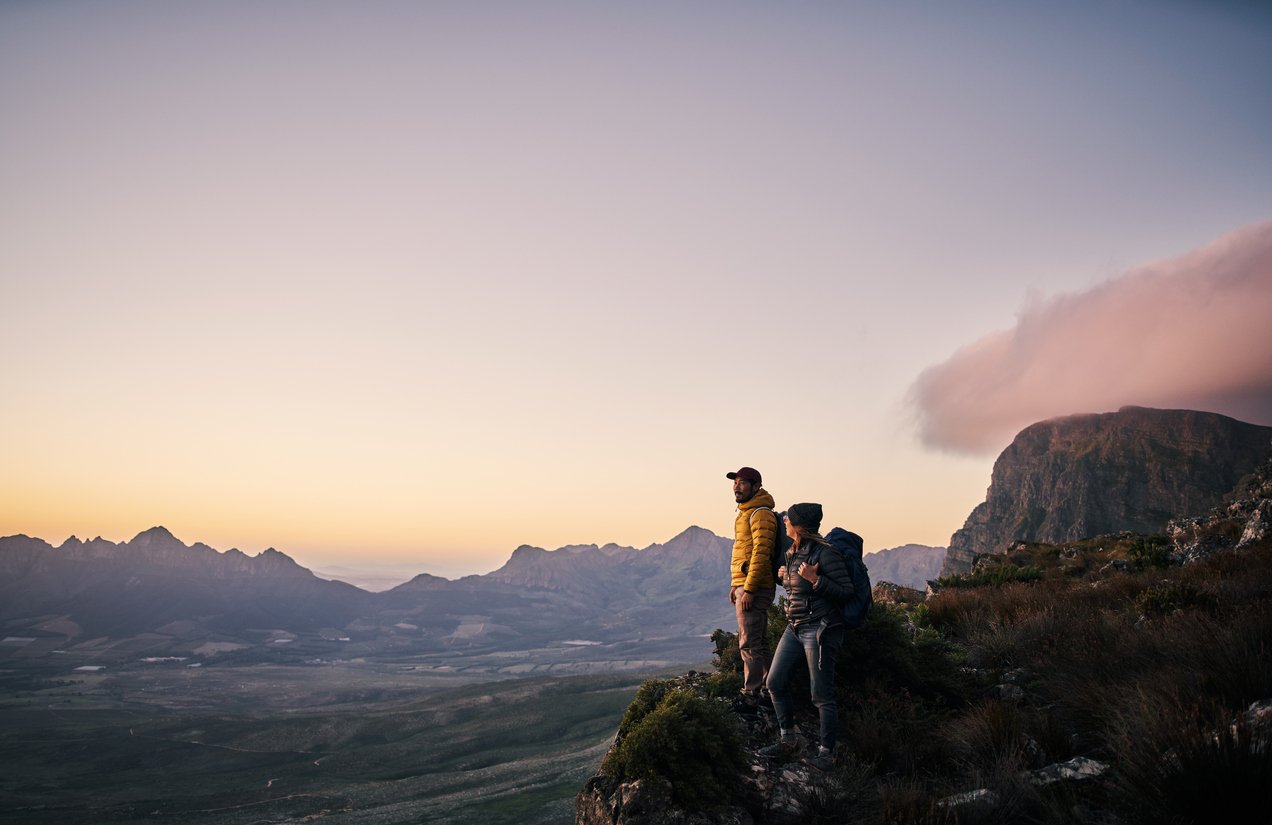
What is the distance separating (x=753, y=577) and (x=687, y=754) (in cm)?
257

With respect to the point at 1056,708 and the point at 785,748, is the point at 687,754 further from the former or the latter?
the point at 1056,708

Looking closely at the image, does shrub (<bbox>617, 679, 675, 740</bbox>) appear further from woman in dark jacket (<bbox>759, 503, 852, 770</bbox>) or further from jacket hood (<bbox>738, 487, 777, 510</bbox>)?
jacket hood (<bbox>738, 487, 777, 510</bbox>)

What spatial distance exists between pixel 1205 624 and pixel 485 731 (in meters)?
119

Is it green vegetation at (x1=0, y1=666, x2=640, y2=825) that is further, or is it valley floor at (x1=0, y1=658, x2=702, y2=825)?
green vegetation at (x1=0, y1=666, x2=640, y2=825)

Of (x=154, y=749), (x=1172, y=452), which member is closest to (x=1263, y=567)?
(x=154, y=749)

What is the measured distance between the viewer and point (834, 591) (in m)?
7.45

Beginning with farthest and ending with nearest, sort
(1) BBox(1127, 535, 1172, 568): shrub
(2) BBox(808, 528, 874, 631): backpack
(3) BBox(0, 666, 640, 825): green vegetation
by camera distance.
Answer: (3) BBox(0, 666, 640, 825): green vegetation
(1) BBox(1127, 535, 1172, 568): shrub
(2) BBox(808, 528, 874, 631): backpack

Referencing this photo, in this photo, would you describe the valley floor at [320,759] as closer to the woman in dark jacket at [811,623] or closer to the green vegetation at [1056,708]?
the green vegetation at [1056,708]

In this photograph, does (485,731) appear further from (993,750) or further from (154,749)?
(993,750)

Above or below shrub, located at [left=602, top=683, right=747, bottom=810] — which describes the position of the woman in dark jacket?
above

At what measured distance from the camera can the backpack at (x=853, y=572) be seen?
7465 millimetres

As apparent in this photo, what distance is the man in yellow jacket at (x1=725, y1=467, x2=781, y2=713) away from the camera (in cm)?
872

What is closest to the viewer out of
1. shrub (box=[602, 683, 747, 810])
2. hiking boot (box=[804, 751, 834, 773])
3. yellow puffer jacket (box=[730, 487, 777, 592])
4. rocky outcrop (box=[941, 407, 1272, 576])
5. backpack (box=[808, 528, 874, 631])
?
shrub (box=[602, 683, 747, 810])

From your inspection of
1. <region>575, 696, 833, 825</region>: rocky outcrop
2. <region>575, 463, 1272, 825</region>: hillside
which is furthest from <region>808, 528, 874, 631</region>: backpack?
<region>575, 696, 833, 825</region>: rocky outcrop
